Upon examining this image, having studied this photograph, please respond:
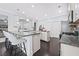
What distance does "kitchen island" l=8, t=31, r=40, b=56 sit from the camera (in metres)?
1.46

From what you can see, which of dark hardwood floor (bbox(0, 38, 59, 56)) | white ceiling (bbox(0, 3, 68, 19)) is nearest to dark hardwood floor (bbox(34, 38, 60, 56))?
dark hardwood floor (bbox(0, 38, 59, 56))

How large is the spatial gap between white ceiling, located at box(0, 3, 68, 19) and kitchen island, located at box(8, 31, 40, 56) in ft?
1.33

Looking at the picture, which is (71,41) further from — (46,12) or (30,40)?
(30,40)

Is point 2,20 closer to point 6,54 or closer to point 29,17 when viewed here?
point 29,17

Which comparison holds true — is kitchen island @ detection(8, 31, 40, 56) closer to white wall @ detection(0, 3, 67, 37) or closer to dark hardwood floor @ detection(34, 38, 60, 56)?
dark hardwood floor @ detection(34, 38, 60, 56)

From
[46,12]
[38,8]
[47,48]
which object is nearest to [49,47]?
[47,48]

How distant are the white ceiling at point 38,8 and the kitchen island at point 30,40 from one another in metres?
0.41

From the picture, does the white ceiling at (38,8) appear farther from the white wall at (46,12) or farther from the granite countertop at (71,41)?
the granite countertop at (71,41)

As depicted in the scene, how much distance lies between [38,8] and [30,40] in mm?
786

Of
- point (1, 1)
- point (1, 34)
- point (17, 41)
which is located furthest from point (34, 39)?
point (1, 1)

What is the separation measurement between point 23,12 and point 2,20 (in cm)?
41

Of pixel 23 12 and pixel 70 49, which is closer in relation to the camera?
pixel 70 49

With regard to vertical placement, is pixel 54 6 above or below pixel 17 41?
above

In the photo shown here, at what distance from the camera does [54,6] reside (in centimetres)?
131
